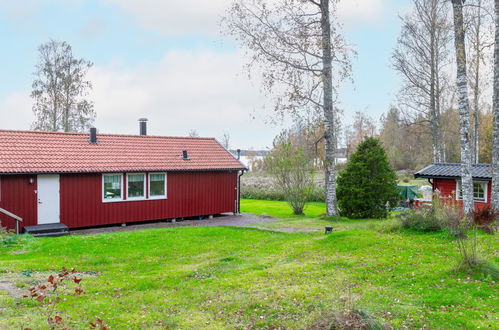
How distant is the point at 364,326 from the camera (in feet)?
14.2

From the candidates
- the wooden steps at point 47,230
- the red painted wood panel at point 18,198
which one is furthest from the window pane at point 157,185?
the red painted wood panel at point 18,198

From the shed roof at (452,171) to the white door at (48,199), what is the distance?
15.2 metres

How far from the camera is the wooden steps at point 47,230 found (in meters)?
13.2

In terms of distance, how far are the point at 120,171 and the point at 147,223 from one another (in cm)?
257

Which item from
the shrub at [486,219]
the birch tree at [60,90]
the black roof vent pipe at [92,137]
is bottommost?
the shrub at [486,219]

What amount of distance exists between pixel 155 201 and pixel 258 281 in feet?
35.5

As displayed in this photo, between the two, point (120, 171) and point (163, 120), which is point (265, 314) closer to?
point (120, 171)

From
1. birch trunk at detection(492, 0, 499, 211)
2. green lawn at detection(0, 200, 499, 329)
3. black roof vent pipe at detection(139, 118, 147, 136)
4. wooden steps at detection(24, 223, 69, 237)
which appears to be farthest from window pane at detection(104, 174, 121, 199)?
birch trunk at detection(492, 0, 499, 211)

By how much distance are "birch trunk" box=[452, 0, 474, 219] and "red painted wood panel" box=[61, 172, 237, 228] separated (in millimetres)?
10476

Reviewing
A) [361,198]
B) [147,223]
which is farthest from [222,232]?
[361,198]

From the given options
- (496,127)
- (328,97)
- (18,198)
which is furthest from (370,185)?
(18,198)

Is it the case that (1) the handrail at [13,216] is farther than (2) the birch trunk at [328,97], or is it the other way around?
(2) the birch trunk at [328,97]

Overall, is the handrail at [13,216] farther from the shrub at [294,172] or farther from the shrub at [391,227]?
the shrub at [391,227]

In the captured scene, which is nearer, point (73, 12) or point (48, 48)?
point (73, 12)
